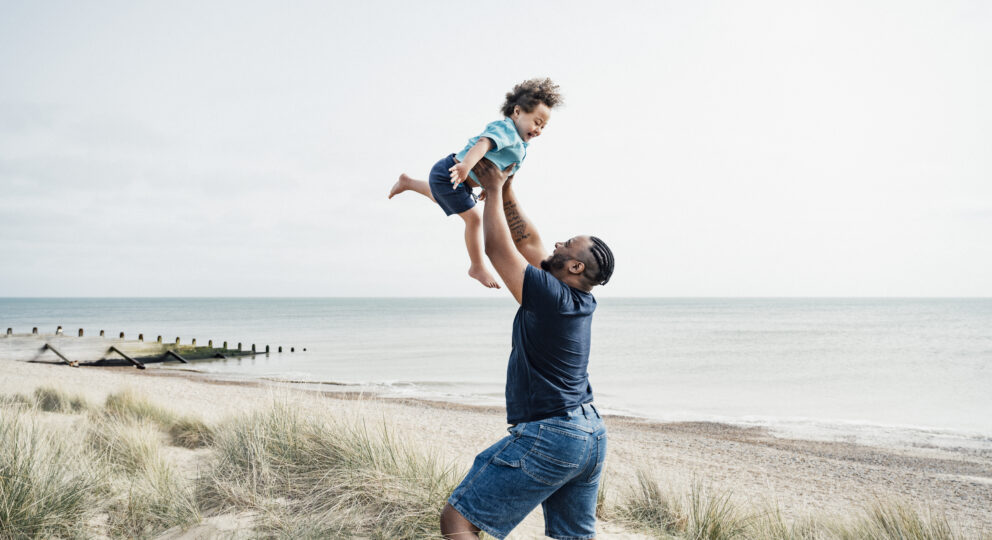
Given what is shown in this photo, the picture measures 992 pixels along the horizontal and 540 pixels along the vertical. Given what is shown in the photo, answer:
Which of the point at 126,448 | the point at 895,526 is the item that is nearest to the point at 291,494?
the point at 126,448

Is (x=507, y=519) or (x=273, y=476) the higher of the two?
(x=507, y=519)

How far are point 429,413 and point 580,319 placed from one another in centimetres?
1313

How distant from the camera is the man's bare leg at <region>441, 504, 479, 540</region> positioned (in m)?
2.14

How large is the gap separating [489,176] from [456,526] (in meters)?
1.38

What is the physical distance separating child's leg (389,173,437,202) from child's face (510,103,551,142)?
0.71 meters

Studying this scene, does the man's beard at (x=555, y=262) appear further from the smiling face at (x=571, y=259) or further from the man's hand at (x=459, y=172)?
the man's hand at (x=459, y=172)

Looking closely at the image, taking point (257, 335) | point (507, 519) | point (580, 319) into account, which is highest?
point (580, 319)

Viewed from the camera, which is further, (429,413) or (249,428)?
(429,413)

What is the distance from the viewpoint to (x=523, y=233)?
2.76 metres

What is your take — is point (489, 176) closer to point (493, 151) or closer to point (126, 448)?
point (493, 151)

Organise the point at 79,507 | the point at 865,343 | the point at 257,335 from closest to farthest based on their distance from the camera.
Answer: the point at 79,507 → the point at 865,343 → the point at 257,335

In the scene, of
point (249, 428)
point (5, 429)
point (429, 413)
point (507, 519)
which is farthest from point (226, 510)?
point (429, 413)

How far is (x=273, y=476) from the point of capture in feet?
15.5

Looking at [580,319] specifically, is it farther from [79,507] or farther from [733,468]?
[733,468]
